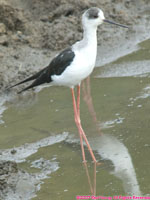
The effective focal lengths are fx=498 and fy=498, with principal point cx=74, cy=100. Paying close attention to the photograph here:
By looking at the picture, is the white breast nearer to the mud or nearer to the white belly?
the white belly

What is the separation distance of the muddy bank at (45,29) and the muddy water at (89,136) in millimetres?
681

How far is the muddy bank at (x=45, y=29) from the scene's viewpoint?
6.87 metres

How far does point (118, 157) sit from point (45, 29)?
3.53m

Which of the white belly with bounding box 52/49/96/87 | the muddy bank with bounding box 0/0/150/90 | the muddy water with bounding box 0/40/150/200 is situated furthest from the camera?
the muddy bank with bounding box 0/0/150/90

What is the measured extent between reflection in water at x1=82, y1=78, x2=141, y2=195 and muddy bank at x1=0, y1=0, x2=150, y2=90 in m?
1.79

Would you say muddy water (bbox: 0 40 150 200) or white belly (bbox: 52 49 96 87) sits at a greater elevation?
white belly (bbox: 52 49 96 87)

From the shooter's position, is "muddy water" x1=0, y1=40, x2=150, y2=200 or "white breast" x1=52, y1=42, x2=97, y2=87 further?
"white breast" x1=52, y1=42, x2=97, y2=87

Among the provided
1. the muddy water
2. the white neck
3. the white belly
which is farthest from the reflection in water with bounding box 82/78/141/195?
the white neck

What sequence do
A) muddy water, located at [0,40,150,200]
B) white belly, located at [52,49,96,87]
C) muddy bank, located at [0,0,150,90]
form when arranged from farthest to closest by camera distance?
muddy bank, located at [0,0,150,90]
white belly, located at [52,49,96,87]
muddy water, located at [0,40,150,200]

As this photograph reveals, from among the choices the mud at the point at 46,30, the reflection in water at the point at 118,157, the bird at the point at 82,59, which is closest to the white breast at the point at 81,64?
the bird at the point at 82,59

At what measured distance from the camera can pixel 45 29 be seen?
A: 7.59 meters

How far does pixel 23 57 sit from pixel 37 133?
197 centimetres

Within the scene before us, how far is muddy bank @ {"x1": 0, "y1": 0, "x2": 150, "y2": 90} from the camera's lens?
6.87m

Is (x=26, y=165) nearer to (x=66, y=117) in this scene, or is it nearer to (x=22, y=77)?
(x=66, y=117)
